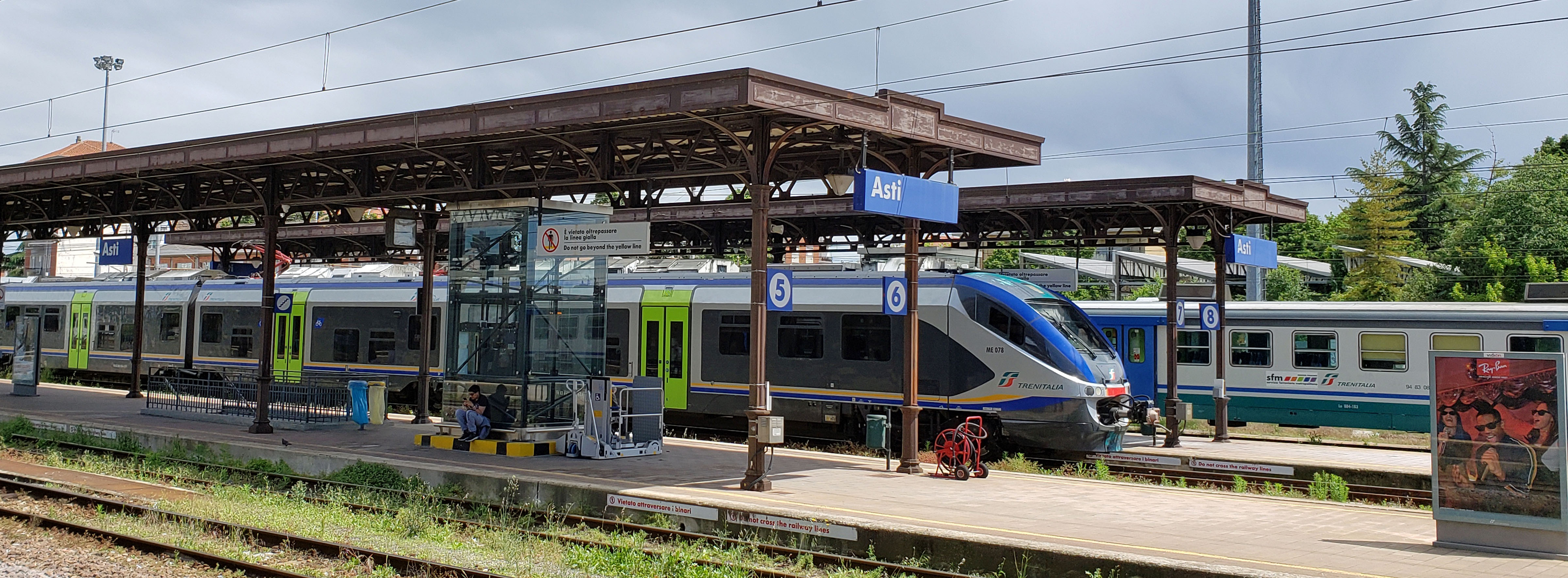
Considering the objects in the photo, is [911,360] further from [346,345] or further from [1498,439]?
[346,345]

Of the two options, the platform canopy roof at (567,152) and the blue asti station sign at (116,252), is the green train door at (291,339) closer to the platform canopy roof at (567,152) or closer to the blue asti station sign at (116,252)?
the blue asti station sign at (116,252)

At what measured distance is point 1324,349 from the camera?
70.5ft

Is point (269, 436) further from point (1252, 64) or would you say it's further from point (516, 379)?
point (1252, 64)

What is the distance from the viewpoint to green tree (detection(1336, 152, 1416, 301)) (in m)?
46.5

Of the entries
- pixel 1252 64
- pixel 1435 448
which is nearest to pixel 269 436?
pixel 1435 448

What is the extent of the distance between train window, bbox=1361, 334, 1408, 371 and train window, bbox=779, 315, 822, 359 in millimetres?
10048

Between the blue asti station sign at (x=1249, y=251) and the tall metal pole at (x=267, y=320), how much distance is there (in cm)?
1480

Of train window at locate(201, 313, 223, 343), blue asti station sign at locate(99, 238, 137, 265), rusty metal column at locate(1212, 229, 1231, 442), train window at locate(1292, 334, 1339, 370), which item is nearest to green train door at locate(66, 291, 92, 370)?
train window at locate(201, 313, 223, 343)

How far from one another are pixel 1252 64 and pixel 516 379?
75.1 feet

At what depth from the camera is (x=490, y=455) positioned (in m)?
15.7

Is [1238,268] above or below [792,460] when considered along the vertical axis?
above

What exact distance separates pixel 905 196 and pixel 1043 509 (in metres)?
3.65

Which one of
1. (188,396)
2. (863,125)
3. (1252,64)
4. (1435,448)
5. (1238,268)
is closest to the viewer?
(1435,448)

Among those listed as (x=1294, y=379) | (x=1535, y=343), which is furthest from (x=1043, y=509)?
(x=1535, y=343)
